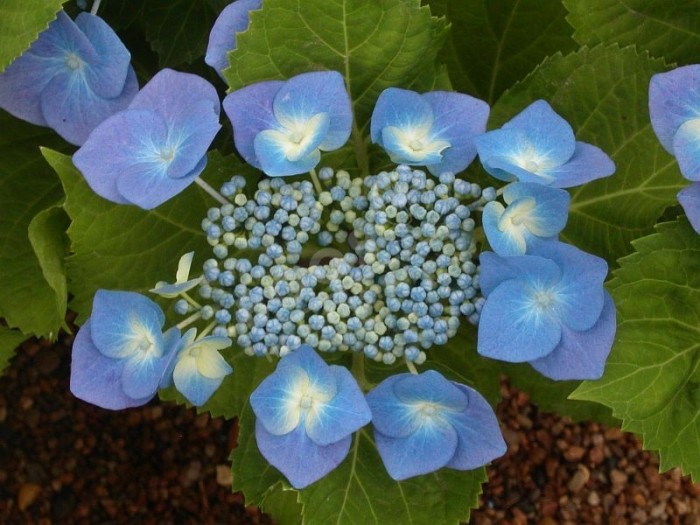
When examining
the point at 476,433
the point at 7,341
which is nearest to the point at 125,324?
the point at 476,433

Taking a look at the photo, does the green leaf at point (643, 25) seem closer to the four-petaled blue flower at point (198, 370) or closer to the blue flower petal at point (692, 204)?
the blue flower petal at point (692, 204)

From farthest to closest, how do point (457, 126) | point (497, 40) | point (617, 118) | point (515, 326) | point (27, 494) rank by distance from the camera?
point (27, 494) < point (497, 40) < point (617, 118) < point (457, 126) < point (515, 326)

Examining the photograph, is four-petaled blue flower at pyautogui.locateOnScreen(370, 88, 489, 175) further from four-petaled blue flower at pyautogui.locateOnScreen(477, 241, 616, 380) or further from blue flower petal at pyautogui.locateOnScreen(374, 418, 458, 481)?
blue flower petal at pyautogui.locateOnScreen(374, 418, 458, 481)

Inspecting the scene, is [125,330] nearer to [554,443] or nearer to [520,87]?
[520,87]

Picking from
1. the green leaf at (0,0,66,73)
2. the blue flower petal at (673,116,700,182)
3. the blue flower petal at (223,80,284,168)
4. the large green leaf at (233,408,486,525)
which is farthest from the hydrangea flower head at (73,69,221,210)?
the blue flower petal at (673,116,700,182)

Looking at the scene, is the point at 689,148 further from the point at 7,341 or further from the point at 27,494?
the point at 27,494

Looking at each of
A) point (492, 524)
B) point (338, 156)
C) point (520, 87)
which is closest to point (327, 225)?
point (338, 156)
